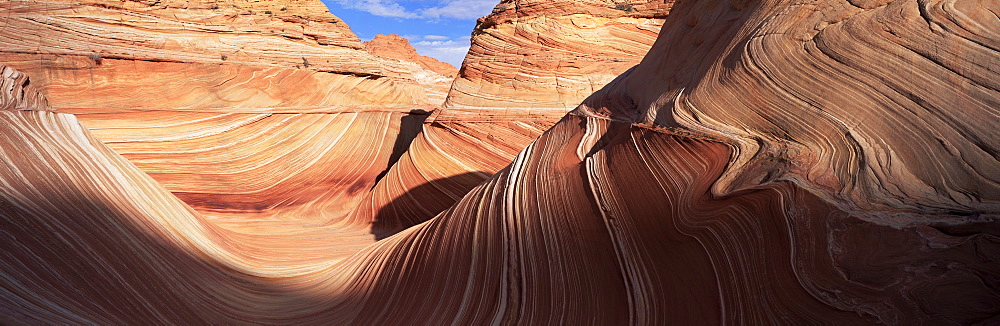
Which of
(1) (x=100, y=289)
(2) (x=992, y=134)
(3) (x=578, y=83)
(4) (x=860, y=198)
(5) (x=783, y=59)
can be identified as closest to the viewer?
(2) (x=992, y=134)

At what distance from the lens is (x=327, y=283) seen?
405 centimetres

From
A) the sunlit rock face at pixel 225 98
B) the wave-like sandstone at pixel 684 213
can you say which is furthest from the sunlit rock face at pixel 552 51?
the wave-like sandstone at pixel 684 213

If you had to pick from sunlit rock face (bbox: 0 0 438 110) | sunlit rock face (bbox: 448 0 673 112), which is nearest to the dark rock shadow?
sunlit rock face (bbox: 448 0 673 112)

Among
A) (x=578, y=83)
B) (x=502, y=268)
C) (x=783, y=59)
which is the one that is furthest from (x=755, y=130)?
(x=578, y=83)

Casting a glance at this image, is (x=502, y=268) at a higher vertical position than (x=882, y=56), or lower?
lower

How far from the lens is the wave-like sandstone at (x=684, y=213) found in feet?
5.86

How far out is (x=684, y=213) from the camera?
243 centimetres

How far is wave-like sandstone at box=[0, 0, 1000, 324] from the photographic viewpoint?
1786 millimetres

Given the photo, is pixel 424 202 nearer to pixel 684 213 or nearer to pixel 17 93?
pixel 17 93

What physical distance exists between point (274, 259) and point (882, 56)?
420cm

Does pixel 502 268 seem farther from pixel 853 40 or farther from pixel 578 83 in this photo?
pixel 578 83

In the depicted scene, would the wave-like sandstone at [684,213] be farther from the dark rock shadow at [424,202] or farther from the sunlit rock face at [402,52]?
the sunlit rock face at [402,52]

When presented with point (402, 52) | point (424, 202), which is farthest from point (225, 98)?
point (402, 52)

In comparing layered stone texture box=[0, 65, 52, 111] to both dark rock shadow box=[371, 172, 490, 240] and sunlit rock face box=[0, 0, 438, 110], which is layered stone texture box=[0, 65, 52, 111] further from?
dark rock shadow box=[371, 172, 490, 240]
